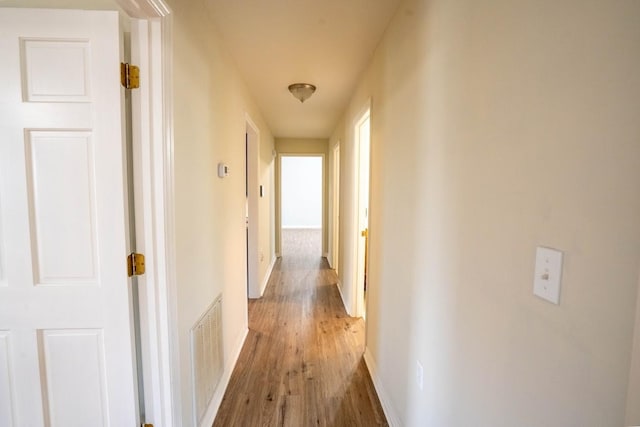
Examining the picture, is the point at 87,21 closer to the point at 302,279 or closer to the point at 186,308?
the point at 186,308

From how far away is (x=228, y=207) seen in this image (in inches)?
88.0

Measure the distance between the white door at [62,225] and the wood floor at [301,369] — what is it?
0.88 meters

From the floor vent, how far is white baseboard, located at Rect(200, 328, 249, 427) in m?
Result: 0.05

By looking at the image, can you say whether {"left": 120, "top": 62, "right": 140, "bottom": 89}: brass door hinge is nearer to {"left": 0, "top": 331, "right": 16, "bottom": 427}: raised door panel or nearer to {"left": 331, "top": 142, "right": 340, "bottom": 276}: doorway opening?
{"left": 0, "top": 331, "right": 16, "bottom": 427}: raised door panel

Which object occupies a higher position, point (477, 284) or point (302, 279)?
point (477, 284)

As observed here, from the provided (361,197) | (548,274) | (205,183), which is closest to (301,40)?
(205,183)

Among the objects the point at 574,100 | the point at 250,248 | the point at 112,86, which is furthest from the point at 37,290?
the point at 250,248

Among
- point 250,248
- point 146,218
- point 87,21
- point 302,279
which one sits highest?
point 87,21

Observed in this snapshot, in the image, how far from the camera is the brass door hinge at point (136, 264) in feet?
3.99

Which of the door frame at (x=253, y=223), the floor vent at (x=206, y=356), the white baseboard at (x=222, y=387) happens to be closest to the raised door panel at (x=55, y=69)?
the floor vent at (x=206, y=356)

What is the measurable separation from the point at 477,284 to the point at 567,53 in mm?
642

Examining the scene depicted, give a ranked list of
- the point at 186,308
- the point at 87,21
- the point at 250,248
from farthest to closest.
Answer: the point at 250,248 < the point at 186,308 < the point at 87,21

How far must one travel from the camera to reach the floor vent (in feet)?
5.00

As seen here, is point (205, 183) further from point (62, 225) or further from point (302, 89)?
point (302, 89)
